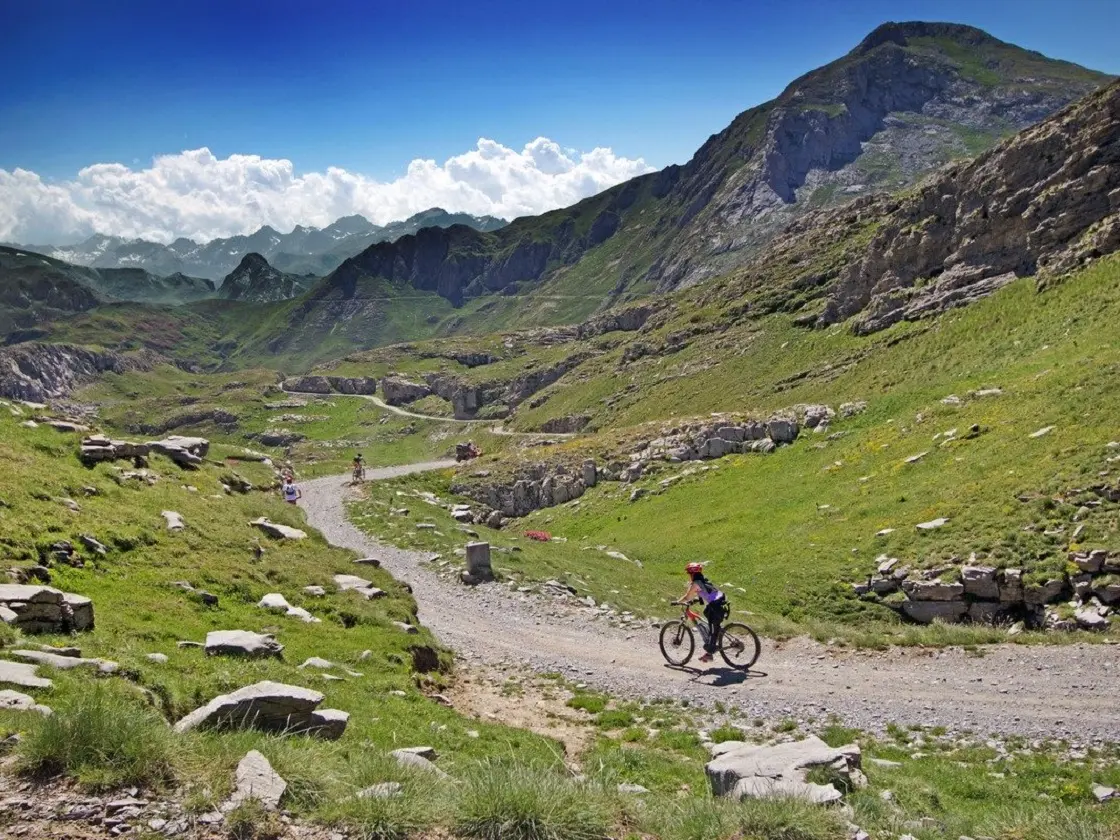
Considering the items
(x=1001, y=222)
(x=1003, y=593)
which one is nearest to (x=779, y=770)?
(x=1003, y=593)

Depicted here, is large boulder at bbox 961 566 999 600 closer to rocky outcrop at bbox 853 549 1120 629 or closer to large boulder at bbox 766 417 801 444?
rocky outcrop at bbox 853 549 1120 629

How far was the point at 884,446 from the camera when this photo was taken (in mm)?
40031

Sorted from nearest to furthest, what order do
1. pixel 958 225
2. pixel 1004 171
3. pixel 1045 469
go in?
pixel 1045 469 < pixel 1004 171 < pixel 958 225

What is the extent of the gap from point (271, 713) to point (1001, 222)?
76685 millimetres

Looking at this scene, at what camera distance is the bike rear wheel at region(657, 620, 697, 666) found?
20016 mm

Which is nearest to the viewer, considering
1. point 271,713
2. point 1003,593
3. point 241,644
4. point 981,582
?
point 271,713

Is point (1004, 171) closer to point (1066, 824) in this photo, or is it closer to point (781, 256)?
point (781, 256)

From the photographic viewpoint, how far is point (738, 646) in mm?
19906

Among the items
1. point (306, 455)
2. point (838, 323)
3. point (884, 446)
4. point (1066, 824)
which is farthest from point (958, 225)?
point (306, 455)

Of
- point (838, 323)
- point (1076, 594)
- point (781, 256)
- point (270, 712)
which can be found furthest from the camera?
point (781, 256)

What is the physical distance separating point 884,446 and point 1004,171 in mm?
45853

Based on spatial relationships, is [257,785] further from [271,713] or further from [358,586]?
[358,586]

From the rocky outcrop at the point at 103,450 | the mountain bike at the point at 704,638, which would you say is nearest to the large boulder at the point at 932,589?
the mountain bike at the point at 704,638

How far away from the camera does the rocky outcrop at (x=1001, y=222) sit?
58.2 m
